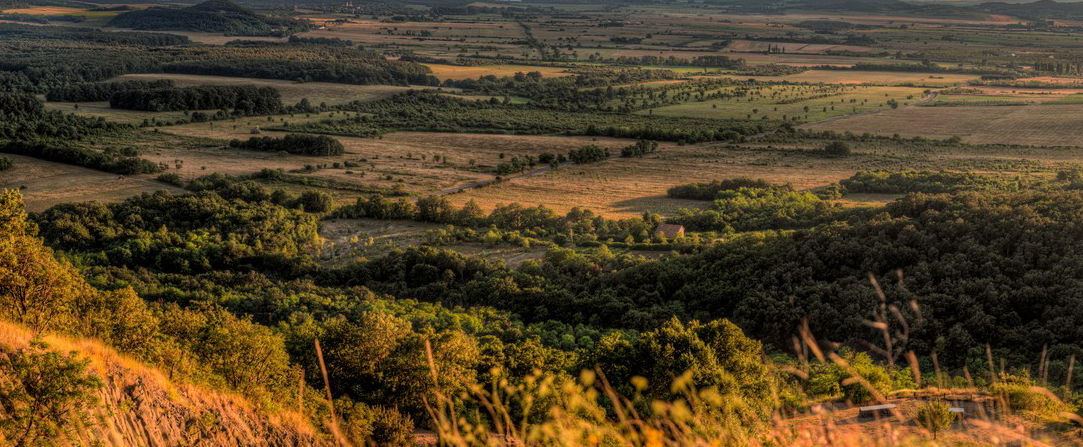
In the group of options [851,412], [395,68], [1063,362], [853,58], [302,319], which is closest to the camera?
[851,412]

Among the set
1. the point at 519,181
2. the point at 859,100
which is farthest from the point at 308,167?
the point at 859,100

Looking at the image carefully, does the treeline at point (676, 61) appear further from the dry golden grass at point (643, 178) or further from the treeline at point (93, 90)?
the dry golden grass at point (643, 178)

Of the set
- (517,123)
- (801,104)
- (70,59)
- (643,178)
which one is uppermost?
(70,59)

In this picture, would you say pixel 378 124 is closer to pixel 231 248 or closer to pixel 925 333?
pixel 231 248

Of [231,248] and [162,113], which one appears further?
[162,113]

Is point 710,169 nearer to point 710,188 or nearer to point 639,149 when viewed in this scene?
point 639,149

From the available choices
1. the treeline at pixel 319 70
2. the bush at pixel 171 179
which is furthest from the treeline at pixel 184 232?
the treeline at pixel 319 70

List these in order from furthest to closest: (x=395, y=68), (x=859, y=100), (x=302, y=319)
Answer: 1. (x=395, y=68)
2. (x=859, y=100)
3. (x=302, y=319)

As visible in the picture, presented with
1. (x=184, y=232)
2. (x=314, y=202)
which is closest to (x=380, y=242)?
(x=314, y=202)
